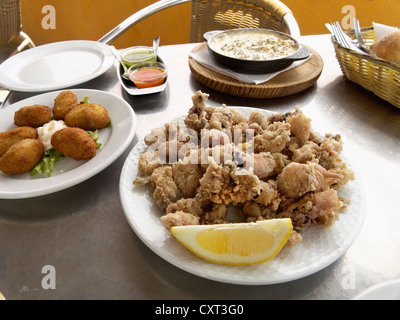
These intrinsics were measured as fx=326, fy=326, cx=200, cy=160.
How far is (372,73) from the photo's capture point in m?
1.61

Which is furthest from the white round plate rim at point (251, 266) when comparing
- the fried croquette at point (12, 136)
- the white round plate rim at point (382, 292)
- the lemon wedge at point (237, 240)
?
the fried croquette at point (12, 136)

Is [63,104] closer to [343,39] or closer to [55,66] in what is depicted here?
[55,66]

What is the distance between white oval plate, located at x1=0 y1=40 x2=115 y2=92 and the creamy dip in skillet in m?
0.70

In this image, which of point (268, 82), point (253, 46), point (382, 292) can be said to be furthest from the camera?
point (253, 46)

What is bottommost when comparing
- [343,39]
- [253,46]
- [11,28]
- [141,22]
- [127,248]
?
[141,22]

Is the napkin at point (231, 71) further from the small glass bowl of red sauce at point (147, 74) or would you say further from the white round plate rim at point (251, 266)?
the white round plate rim at point (251, 266)

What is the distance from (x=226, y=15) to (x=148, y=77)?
1.44m

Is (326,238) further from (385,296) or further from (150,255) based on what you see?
(150,255)

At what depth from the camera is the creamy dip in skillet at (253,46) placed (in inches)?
73.6

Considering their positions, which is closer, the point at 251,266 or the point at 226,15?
the point at 251,266

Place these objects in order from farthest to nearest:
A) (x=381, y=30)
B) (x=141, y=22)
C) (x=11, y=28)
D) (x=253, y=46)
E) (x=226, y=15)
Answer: (x=141, y=22)
(x=11, y=28)
(x=226, y=15)
(x=253, y=46)
(x=381, y=30)

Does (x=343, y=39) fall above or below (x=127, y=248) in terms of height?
above

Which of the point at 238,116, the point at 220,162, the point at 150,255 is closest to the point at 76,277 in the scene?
the point at 150,255

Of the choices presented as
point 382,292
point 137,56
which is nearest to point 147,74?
point 137,56
